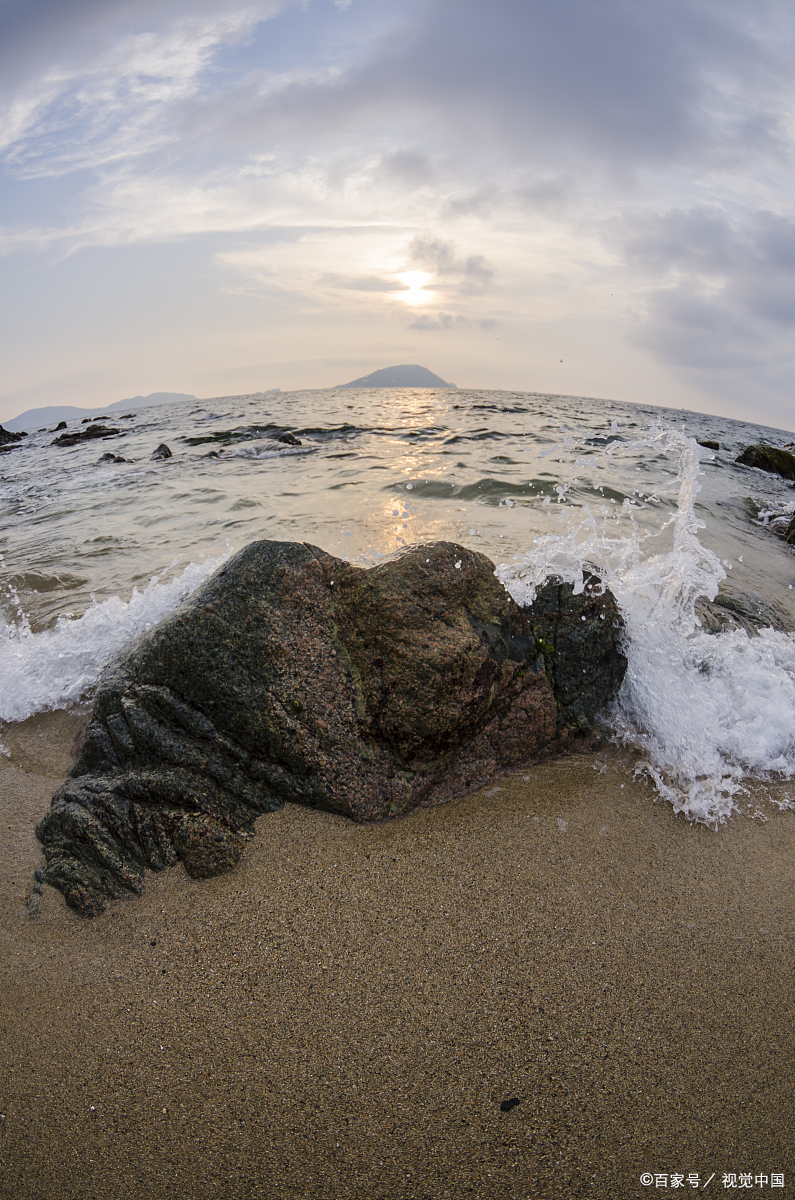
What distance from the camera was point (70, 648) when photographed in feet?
12.2

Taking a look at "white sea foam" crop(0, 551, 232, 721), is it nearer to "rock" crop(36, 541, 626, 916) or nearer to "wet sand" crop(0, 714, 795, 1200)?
"rock" crop(36, 541, 626, 916)

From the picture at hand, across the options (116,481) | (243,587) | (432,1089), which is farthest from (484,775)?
(116,481)

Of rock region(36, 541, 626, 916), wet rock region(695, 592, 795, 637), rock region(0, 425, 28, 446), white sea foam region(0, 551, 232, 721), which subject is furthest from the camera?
rock region(0, 425, 28, 446)

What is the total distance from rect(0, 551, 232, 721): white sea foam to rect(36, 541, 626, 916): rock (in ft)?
2.98

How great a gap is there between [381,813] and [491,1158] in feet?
3.85

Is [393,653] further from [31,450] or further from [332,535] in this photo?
[31,450]

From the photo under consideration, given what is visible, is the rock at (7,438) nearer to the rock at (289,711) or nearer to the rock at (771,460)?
the rock at (289,711)

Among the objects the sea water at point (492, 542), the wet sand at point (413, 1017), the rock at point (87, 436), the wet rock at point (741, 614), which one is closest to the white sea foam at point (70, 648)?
the sea water at point (492, 542)

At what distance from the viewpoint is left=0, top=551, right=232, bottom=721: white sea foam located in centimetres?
341

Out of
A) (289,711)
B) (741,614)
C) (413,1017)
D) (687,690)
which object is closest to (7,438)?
(289,711)

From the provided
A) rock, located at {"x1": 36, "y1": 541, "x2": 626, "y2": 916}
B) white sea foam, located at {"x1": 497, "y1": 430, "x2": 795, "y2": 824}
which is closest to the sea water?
white sea foam, located at {"x1": 497, "y1": 430, "x2": 795, "y2": 824}

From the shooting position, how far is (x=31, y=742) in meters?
3.11

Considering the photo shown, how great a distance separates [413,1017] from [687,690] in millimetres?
2307

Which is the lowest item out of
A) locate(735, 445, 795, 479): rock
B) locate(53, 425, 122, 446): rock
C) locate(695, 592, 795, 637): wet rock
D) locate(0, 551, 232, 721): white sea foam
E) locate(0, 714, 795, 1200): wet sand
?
locate(0, 714, 795, 1200): wet sand
